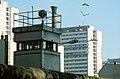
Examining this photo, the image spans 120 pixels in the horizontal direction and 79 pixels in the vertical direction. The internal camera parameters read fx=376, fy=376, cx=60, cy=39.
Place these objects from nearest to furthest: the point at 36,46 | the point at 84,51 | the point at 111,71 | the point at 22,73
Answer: the point at 22,73 → the point at 36,46 → the point at 111,71 → the point at 84,51

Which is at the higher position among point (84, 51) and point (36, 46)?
point (36, 46)

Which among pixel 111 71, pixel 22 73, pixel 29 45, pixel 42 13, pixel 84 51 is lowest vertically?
pixel 111 71

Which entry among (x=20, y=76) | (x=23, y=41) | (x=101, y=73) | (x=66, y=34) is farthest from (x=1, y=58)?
(x=66, y=34)

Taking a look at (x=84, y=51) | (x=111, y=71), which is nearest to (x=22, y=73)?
(x=111, y=71)

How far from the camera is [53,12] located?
31.8 m

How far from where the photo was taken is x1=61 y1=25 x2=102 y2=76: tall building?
13250cm

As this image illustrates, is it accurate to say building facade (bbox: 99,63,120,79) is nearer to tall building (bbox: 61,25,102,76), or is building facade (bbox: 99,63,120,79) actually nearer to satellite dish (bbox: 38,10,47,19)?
satellite dish (bbox: 38,10,47,19)

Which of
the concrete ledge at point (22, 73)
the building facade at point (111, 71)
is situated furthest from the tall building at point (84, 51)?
the concrete ledge at point (22, 73)

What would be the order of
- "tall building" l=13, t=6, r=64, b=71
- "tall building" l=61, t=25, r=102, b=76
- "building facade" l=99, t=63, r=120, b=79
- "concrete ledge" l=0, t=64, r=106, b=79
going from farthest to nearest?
"tall building" l=61, t=25, r=102, b=76 < "building facade" l=99, t=63, r=120, b=79 < "tall building" l=13, t=6, r=64, b=71 < "concrete ledge" l=0, t=64, r=106, b=79

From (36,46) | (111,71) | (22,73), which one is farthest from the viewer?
(111,71)

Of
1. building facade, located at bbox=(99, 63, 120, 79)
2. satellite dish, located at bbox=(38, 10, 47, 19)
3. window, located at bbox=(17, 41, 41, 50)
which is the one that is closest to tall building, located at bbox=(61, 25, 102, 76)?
building facade, located at bbox=(99, 63, 120, 79)

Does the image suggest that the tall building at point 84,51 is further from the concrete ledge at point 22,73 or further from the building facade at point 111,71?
the concrete ledge at point 22,73

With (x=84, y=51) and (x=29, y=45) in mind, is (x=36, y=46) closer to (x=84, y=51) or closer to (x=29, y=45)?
(x=29, y=45)

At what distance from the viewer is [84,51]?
151 metres
